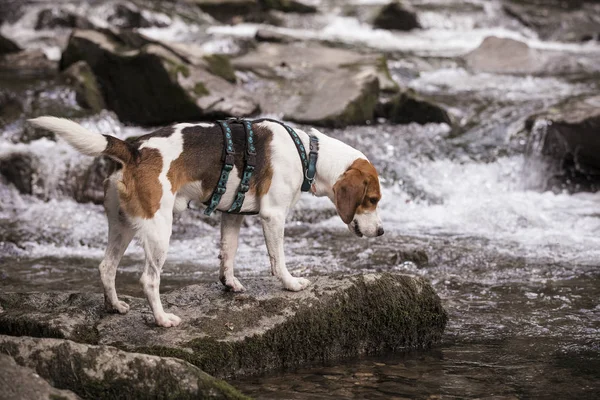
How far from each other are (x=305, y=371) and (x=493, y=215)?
5974 mm

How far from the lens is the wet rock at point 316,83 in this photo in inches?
543

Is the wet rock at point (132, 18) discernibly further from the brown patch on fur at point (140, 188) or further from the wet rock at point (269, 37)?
the brown patch on fur at point (140, 188)

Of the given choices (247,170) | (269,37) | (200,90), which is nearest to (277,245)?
(247,170)

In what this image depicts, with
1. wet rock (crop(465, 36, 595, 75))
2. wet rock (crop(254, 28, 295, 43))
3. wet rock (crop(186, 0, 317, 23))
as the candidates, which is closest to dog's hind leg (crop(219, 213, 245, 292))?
wet rock (crop(254, 28, 295, 43))

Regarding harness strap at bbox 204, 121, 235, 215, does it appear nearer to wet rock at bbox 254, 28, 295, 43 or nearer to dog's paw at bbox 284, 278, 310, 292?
dog's paw at bbox 284, 278, 310, 292

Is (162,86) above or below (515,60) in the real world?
below

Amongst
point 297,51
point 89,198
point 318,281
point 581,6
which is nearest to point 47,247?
point 89,198

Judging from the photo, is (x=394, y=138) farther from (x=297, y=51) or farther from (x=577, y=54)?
(x=577, y=54)

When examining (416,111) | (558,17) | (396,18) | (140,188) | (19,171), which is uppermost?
(558,17)

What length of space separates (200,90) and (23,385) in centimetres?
979

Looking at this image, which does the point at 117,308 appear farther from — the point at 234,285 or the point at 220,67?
the point at 220,67

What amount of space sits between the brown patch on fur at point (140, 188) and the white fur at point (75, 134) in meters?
0.23

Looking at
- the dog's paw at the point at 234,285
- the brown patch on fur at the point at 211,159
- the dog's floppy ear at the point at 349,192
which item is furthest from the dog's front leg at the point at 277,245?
the dog's floppy ear at the point at 349,192

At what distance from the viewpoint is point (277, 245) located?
5703 millimetres
